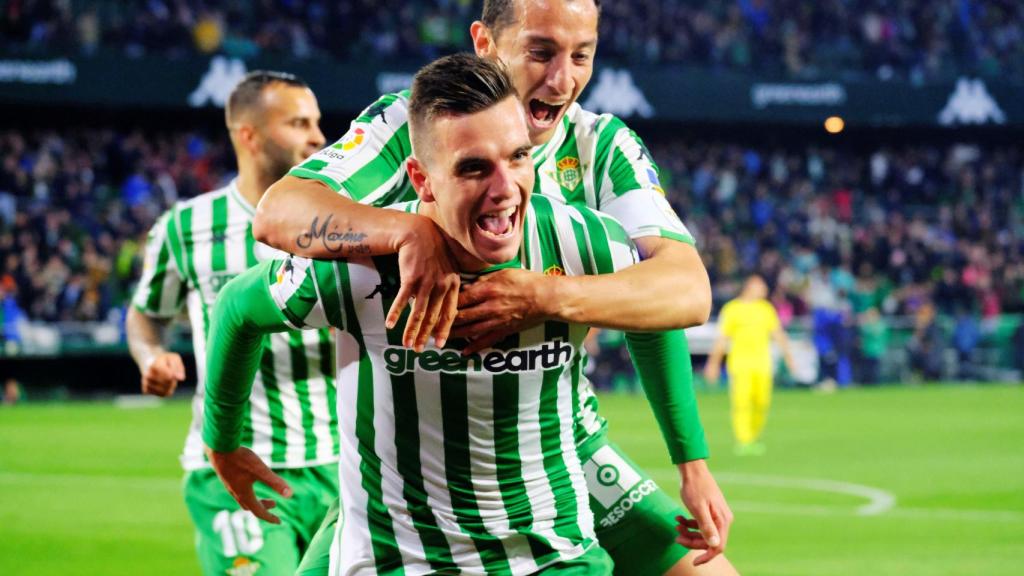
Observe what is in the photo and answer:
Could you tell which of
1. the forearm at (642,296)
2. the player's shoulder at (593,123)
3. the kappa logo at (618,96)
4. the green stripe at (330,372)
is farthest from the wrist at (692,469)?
the kappa logo at (618,96)

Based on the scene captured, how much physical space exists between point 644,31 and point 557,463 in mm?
31699

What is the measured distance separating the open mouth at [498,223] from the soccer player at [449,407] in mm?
107

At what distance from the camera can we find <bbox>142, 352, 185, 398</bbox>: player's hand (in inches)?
226

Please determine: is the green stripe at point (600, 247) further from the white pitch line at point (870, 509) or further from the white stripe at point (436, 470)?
the white pitch line at point (870, 509)

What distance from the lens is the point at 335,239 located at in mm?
3266

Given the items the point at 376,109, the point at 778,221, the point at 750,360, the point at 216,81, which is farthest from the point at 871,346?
the point at 376,109

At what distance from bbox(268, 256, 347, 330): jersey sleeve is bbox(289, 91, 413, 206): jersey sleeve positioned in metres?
0.42

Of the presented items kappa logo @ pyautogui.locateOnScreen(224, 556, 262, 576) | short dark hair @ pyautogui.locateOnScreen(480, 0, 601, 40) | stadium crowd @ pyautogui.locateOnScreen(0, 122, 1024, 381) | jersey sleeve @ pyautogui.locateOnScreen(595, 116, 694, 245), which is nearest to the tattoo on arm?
jersey sleeve @ pyautogui.locateOnScreen(595, 116, 694, 245)

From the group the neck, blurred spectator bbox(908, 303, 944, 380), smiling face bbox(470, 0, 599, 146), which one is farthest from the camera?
blurred spectator bbox(908, 303, 944, 380)

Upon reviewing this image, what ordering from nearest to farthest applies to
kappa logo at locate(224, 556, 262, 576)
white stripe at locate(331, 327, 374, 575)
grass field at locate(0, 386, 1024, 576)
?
white stripe at locate(331, 327, 374, 575), kappa logo at locate(224, 556, 262, 576), grass field at locate(0, 386, 1024, 576)

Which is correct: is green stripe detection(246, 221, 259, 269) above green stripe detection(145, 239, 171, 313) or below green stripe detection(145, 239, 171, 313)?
above

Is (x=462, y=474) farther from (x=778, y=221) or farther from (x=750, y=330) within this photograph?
(x=778, y=221)

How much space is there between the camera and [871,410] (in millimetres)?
22797

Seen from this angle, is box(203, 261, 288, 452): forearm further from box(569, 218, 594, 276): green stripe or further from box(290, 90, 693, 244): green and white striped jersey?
box(569, 218, 594, 276): green stripe
